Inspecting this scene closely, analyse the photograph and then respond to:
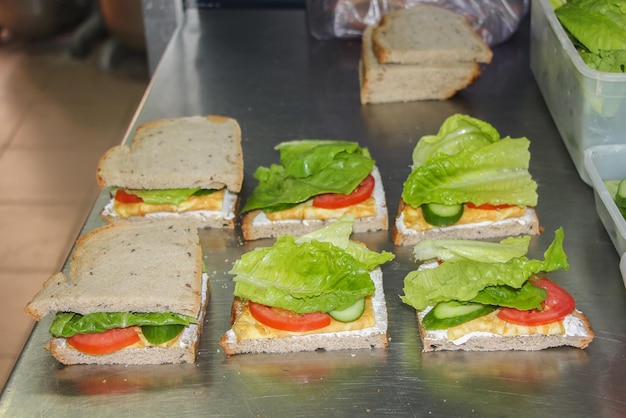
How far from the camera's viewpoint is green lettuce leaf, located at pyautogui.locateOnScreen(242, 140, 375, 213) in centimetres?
323

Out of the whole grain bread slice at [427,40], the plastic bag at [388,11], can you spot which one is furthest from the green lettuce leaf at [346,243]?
the plastic bag at [388,11]

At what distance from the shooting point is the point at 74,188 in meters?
6.11

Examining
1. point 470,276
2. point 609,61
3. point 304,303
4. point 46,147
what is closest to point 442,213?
point 470,276

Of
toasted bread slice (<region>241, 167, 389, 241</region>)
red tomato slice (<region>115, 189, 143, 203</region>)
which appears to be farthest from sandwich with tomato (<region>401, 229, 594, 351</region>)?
red tomato slice (<region>115, 189, 143, 203</region>)

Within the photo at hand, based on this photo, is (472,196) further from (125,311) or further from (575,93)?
(125,311)

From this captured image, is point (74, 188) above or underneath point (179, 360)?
underneath

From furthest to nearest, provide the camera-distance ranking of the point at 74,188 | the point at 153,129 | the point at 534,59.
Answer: the point at 74,188 < the point at 534,59 < the point at 153,129

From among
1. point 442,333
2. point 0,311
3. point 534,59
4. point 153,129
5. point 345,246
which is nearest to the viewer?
point 442,333

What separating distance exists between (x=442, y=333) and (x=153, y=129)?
65.5 inches

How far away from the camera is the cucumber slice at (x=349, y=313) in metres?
2.72

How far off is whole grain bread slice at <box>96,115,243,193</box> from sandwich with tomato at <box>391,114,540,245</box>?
A: 71 cm

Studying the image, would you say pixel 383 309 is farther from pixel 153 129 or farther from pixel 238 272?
pixel 153 129

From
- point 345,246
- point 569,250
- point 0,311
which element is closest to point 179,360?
point 345,246

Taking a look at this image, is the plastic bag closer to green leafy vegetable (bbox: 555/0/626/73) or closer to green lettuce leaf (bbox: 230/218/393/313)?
green leafy vegetable (bbox: 555/0/626/73)
